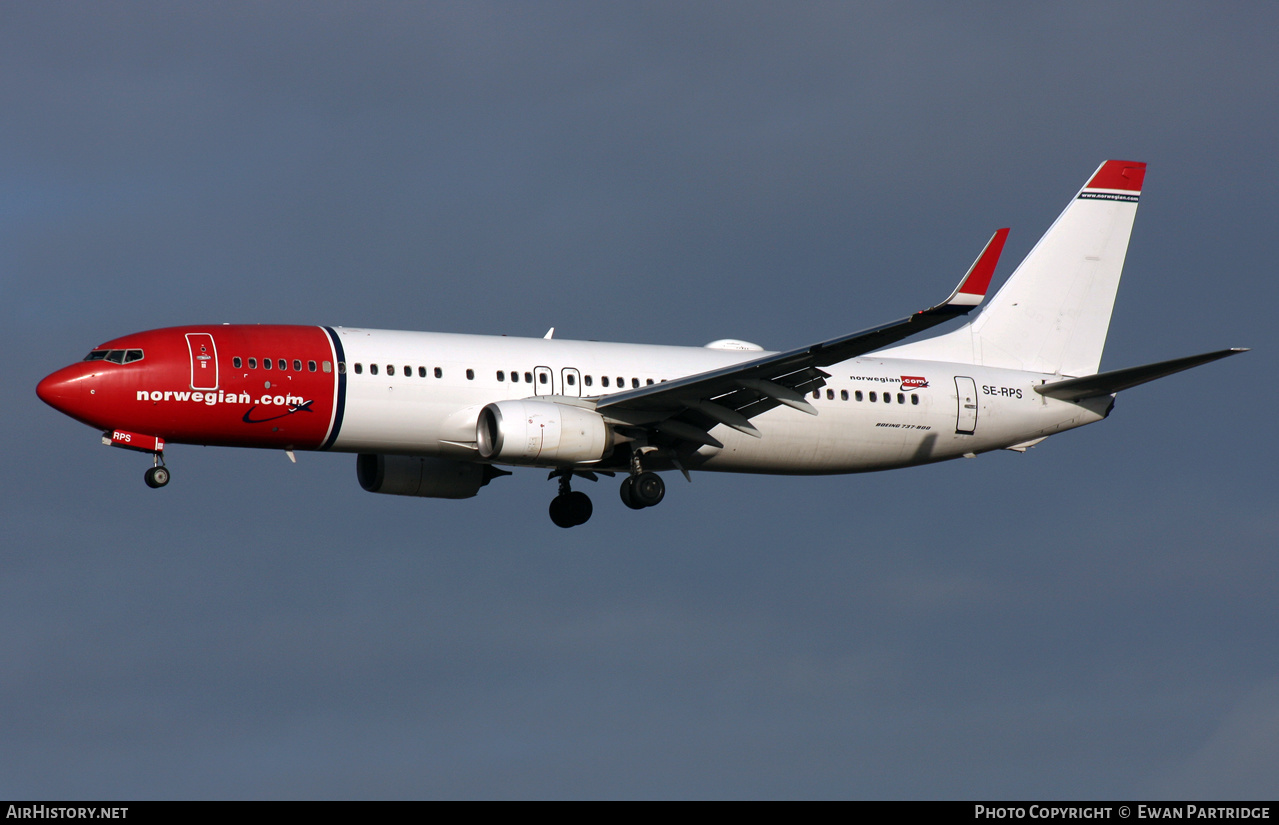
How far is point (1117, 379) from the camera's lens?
4438 cm

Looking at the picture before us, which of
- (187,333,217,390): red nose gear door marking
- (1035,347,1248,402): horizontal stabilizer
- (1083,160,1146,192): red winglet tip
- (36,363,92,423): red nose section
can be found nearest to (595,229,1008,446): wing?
(1035,347,1248,402): horizontal stabilizer

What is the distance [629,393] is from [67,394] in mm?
13296

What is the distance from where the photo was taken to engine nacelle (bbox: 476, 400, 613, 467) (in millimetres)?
39438

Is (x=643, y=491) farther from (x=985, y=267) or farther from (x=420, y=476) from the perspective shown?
(x=985, y=267)

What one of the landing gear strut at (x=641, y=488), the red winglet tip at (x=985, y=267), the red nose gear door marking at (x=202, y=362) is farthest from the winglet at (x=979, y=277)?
the red nose gear door marking at (x=202, y=362)

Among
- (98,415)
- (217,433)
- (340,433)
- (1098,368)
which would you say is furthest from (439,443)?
(1098,368)

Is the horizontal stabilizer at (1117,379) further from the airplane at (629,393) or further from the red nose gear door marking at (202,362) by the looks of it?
the red nose gear door marking at (202,362)

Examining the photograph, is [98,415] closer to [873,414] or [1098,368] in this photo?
[873,414]

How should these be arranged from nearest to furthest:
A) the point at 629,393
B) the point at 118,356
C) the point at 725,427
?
the point at 118,356 → the point at 629,393 → the point at 725,427

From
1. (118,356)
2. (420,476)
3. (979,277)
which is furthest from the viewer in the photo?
(420,476)

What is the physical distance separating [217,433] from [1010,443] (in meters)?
22.0


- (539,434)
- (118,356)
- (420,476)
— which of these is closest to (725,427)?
(539,434)

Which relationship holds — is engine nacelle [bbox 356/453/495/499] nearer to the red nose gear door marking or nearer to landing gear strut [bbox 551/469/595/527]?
landing gear strut [bbox 551/469/595/527]

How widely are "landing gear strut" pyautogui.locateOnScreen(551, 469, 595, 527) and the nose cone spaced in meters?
13.2
